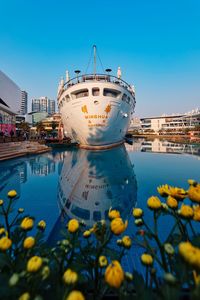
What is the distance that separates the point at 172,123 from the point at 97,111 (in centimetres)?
7775

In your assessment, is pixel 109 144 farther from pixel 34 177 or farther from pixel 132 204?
pixel 132 204

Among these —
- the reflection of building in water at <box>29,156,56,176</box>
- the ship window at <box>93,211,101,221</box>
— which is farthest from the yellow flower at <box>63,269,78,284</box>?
the reflection of building in water at <box>29,156,56,176</box>

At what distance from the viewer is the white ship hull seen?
50.4 feet

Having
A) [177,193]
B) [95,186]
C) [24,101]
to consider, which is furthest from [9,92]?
[24,101]

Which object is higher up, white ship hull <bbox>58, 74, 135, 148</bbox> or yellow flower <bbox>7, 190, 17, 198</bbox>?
white ship hull <bbox>58, 74, 135, 148</bbox>

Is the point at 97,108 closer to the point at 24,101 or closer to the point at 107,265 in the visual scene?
the point at 107,265

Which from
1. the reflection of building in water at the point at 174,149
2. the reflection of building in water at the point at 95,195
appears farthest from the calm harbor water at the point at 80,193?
the reflection of building in water at the point at 174,149

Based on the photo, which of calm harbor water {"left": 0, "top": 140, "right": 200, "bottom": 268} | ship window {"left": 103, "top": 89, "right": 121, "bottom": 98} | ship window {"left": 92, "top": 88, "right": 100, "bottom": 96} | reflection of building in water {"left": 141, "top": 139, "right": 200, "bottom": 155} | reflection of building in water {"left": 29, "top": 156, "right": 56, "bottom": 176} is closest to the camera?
calm harbor water {"left": 0, "top": 140, "right": 200, "bottom": 268}

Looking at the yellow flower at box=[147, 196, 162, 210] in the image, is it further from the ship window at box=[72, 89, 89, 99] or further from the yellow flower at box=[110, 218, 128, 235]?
the ship window at box=[72, 89, 89, 99]

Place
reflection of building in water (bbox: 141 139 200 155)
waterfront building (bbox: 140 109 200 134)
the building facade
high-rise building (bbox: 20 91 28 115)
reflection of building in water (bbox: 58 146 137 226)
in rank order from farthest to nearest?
high-rise building (bbox: 20 91 28 115), waterfront building (bbox: 140 109 200 134), the building facade, reflection of building in water (bbox: 141 139 200 155), reflection of building in water (bbox: 58 146 137 226)

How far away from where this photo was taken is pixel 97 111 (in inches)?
601

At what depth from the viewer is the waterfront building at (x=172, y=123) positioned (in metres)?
75.3

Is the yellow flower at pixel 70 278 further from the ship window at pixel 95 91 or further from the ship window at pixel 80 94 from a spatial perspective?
the ship window at pixel 80 94

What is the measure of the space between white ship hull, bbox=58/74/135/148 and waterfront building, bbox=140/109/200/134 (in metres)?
63.1
